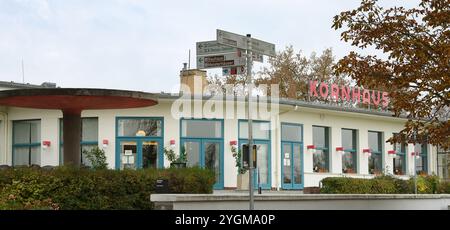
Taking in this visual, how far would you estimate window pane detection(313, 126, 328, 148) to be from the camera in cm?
3431

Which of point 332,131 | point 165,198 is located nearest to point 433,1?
point 165,198

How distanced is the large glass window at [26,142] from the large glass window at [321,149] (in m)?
12.4

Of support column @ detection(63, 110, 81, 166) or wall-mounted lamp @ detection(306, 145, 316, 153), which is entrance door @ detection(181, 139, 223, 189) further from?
support column @ detection(63, 110, 81, 166)

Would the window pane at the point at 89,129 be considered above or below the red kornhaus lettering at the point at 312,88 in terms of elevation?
below

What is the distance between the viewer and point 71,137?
2086cm

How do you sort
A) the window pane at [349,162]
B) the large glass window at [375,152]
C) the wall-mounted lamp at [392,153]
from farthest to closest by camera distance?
the wall-mounted lamp at [392,153]
the large glass window at [375,152]
the window pane at [349,162]

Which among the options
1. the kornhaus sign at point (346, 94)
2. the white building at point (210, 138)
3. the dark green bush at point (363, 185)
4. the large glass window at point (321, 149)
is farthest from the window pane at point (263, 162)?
the kornhaus sign at point (346, 94)

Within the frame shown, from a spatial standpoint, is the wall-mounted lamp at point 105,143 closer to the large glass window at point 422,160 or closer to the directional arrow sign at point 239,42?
the directional arrow sign at point 239,42

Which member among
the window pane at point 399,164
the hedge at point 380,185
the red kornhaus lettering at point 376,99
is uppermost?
the red kornhaus lettering at point 376,99

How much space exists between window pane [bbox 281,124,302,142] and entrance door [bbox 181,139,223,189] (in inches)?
133

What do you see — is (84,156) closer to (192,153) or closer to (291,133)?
(192,153)

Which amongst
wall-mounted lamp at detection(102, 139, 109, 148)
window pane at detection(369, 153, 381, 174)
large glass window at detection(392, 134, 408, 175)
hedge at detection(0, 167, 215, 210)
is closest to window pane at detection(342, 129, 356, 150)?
window pane at detection(369, 153, 381, 174)

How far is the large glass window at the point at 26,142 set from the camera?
31047 mm

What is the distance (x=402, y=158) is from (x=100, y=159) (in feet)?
61.7
